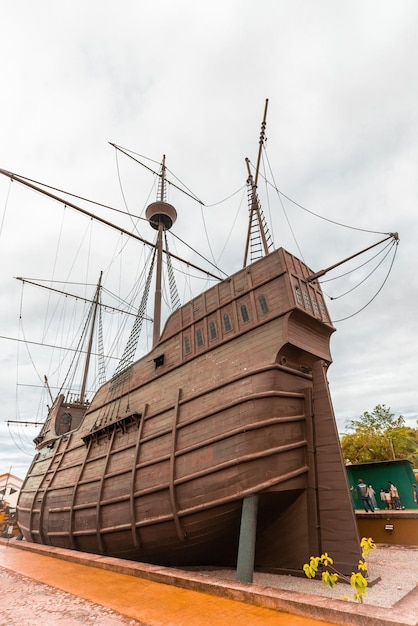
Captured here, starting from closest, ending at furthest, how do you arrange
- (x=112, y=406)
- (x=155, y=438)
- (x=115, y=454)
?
(x=155, y=438), (x=115, y=454), (x=112, y=406)

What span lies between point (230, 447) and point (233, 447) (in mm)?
69

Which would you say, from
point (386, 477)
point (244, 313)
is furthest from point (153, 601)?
point (386, 477)

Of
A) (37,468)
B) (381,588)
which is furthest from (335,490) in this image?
(37,468)

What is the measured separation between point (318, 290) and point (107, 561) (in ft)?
22.1

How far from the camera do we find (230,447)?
601 cm

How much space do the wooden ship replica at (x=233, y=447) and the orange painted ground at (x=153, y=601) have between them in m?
1.90

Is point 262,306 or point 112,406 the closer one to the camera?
point 262,306

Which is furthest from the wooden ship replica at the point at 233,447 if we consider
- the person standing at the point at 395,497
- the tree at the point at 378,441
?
the tree at the point at 378,441

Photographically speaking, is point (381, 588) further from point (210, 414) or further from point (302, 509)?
point (210, 414)

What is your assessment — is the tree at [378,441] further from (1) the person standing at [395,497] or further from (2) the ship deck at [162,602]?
(2) the ship deck at [162,602]

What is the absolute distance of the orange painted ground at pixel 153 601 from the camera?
2.91m

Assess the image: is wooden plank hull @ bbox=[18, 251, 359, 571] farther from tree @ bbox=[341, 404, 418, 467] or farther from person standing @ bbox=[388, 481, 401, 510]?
tree @ bbox=[341, 404, 418, 467]

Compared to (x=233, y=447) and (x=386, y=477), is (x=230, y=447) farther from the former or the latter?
(x=386, y=477)

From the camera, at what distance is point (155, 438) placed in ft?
25.1
